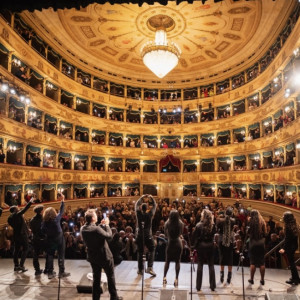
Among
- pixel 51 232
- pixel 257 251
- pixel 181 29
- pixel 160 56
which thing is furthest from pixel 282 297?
pixel 181 29

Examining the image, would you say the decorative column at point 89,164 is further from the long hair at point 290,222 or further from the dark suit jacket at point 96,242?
the long hair at point 290,222

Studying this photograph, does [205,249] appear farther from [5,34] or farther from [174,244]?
[5,34]

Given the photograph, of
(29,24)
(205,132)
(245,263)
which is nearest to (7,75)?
(29,24)

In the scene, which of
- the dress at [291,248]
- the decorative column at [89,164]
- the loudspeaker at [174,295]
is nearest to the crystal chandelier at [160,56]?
the decorative column at [89,164]

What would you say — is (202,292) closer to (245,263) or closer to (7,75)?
(245,263)

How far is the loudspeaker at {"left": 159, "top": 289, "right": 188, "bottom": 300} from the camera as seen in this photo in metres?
3.78

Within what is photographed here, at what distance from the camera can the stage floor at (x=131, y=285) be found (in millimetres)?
4320

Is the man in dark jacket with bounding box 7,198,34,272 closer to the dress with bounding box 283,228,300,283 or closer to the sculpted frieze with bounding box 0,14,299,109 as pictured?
the dress with bounding box 283,228,300,283

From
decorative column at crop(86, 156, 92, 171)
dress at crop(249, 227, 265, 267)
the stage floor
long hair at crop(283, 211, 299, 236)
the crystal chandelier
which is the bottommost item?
the stage floor

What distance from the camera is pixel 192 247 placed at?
15.0 feet

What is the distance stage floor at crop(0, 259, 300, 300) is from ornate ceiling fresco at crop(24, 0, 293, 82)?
44.3 ft

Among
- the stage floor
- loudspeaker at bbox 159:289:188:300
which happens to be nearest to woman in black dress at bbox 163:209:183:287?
the stage floor

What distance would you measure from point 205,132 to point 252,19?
10.0m

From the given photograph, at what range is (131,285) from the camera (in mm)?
4785
